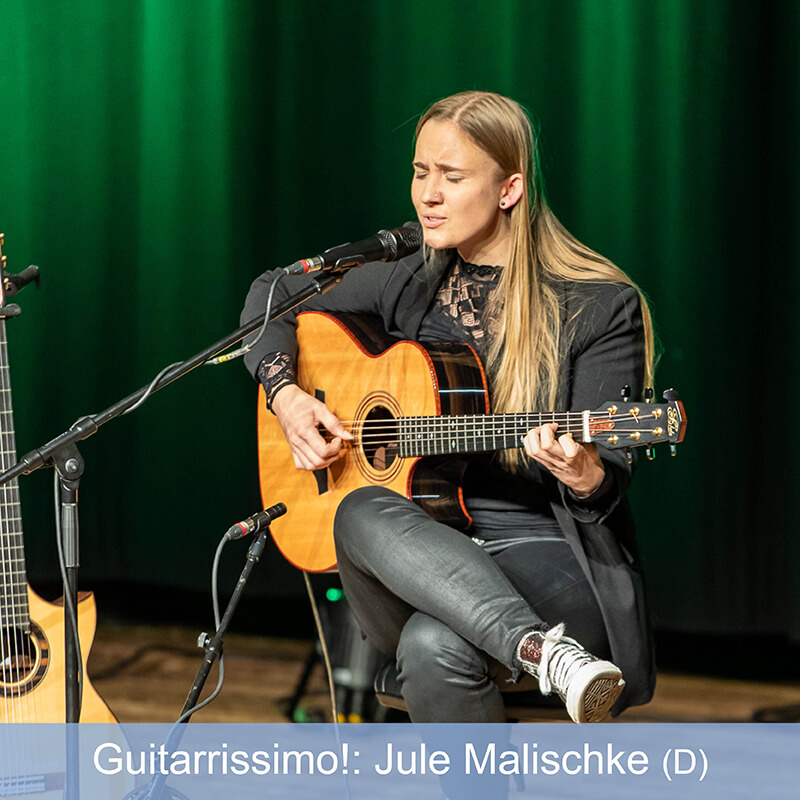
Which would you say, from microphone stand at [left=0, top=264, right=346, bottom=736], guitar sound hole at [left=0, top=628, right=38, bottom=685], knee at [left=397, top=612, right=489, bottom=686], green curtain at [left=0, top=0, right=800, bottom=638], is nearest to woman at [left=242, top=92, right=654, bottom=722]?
knee at [left=397, top=612, right=489, bottom=686]

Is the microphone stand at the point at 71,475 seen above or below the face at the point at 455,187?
below

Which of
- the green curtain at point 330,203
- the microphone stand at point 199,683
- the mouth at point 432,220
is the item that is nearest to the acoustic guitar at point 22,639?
the microphone stand at point 199,683

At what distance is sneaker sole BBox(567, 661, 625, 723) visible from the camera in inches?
49.8

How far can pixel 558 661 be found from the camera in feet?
4.30

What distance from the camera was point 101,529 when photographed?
3135 millimetres

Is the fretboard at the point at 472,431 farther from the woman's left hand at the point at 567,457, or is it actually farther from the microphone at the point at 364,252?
the microphone at the point at 364,252

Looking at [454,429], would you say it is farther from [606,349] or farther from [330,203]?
[330,203]

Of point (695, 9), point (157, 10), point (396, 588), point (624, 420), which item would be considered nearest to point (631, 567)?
point (624, 420)

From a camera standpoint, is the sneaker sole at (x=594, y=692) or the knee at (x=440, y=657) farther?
the knee at (x=440, y=657)

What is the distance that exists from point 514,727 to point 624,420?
21.9 inches

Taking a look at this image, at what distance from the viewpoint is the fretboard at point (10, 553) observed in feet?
5.61

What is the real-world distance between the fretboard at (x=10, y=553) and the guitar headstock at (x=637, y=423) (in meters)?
1.00

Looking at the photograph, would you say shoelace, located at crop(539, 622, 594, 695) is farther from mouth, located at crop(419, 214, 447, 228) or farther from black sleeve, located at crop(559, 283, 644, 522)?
mouth, located at crop(419, 214, 447, 228)

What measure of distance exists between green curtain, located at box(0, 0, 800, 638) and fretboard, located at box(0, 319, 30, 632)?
4.39 ft
